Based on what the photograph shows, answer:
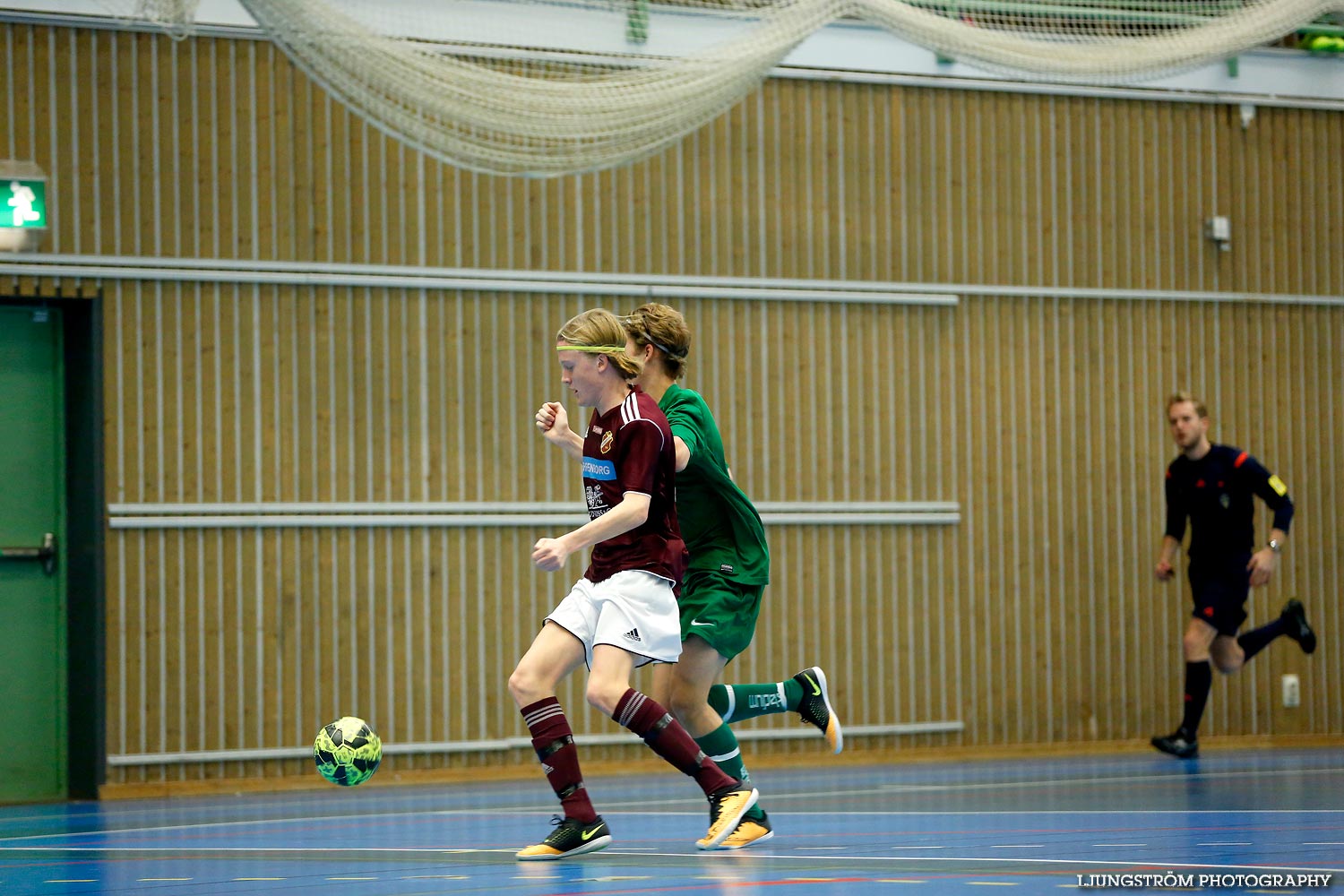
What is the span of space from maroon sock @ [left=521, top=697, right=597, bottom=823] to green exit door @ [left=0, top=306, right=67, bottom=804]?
19.4ft

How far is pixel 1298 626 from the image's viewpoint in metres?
11.0

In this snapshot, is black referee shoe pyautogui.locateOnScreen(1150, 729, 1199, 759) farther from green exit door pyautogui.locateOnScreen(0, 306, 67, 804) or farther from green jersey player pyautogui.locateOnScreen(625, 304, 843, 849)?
green exit door pyautogui.locateOnScreen(0, 306, 67, 804)

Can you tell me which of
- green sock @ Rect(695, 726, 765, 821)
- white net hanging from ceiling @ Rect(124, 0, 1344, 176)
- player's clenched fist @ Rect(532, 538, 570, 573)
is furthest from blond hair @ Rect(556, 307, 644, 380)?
white net hanging from ceiling @ Rect(124, 0, 1344, 176)

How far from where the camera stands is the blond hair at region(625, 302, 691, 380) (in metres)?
5.98

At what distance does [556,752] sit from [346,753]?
86.3 inches

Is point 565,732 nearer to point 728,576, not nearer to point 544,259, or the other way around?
point 728,576

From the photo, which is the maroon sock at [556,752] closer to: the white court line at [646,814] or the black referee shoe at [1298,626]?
the white court line at [646,814]

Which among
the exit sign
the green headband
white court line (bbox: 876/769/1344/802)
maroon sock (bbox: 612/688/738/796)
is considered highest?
the exit sign

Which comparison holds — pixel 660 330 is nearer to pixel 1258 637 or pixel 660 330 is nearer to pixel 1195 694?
pixel 1195 694

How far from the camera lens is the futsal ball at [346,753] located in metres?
7.43

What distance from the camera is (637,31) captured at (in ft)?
37.5

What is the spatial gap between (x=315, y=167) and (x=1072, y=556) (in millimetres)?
6161

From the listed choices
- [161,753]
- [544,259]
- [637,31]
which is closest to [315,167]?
A: [544,259]

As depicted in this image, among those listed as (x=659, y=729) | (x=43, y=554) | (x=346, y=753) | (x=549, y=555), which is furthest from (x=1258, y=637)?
(x=43, y=554)
